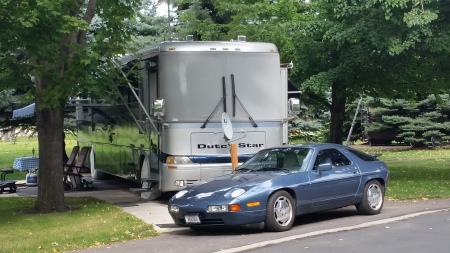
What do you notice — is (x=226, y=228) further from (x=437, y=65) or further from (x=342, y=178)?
(x=437, y=65)

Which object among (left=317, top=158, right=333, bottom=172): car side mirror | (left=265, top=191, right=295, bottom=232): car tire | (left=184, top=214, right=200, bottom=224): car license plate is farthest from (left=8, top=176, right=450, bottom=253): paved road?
(left=317, top=158, right=333, bottom=172): car side mirror

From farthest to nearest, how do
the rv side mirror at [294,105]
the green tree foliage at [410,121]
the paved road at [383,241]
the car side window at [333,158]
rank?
the green tree foliage at [410,121]
the rv side mirror at [294,105]
the car side window at [333,158]
the paved road at [383,241]

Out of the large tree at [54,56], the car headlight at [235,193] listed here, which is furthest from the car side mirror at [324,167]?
the large tree at [54,56]

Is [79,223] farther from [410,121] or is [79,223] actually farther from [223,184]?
[410,121]

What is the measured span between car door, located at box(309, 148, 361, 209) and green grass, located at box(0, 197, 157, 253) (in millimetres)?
2721

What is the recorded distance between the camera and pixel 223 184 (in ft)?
39.7

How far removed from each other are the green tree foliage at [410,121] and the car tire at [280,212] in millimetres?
27761

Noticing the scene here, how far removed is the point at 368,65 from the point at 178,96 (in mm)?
6357

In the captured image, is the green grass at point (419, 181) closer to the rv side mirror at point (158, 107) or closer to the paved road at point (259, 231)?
the paved road at point (259, 231)

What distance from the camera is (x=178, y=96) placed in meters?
15.5

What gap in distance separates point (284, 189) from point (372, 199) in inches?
88.5

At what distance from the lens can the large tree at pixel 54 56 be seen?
12633mm

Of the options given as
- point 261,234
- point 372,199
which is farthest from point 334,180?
point 261,234

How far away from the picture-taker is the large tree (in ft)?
41.4
